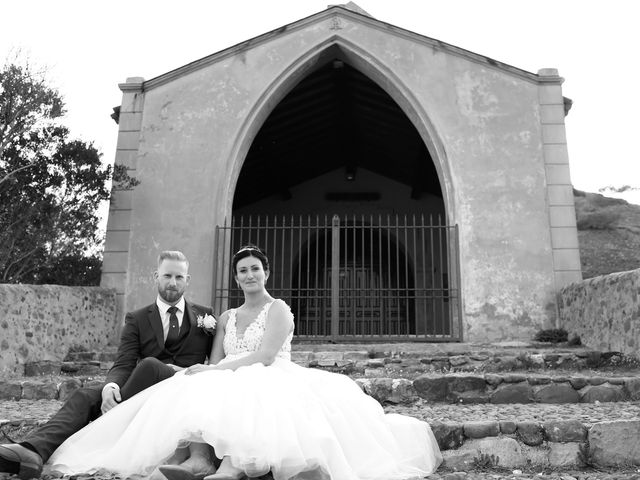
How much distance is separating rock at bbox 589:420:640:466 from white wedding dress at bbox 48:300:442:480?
2.72ft

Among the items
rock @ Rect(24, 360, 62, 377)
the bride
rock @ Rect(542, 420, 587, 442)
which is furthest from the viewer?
rock @ Rect(24, 360, 62, 377)

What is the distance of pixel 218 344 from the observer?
3076mm

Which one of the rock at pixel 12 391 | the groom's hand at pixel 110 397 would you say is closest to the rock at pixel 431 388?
the groom's hand at pixel 110 397

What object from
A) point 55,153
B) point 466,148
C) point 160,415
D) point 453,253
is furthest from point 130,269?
point 160,415

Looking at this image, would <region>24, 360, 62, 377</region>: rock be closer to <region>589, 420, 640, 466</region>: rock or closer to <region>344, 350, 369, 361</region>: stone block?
<region>344, 350, 369, 361</region>: stone block

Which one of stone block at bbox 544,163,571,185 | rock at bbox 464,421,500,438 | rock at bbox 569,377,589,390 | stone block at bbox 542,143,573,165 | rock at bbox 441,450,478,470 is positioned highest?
stone block at bbox 542,143,573,165

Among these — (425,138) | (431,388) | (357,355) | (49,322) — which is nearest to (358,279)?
(425,138)

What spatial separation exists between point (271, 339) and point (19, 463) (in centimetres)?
118

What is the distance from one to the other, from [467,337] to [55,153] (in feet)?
18.4

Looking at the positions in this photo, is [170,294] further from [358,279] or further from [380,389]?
[358,279]

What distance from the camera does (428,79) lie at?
7938 millimetres

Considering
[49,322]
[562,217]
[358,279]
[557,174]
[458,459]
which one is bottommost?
[458,459]

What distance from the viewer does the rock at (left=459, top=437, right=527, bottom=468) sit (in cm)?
289

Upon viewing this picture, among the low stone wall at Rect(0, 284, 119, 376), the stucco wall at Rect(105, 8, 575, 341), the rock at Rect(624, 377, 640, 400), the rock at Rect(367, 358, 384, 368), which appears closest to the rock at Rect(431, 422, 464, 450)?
the rock at Rect(624, 377, 640, 400)
